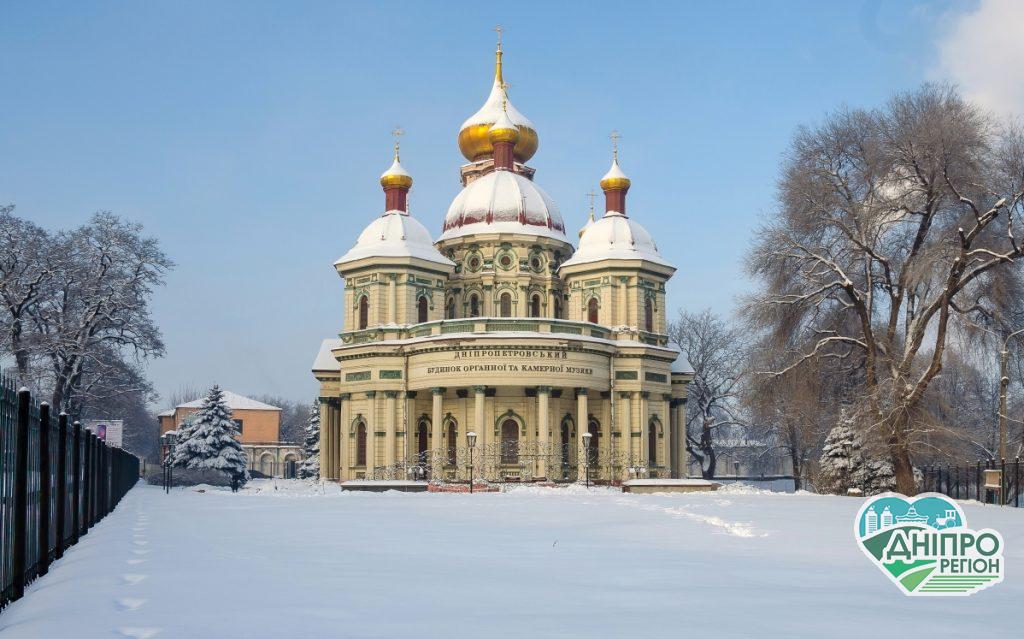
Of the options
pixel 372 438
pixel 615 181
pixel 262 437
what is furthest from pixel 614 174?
pixel 262 437

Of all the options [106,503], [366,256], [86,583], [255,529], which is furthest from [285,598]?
[366,256]

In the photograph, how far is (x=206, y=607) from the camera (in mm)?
8898

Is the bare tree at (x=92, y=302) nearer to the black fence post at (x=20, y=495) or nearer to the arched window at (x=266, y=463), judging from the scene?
the black fence post at (x=20, y=495)

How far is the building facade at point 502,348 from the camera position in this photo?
4747 centimetres

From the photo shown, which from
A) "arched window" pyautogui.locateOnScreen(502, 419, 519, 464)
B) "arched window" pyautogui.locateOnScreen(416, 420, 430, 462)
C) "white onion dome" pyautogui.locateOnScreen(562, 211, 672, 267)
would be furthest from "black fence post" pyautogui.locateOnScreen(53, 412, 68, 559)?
"white onion dome" pyautogui.locateOnScreen(562, 211, 672, 267)

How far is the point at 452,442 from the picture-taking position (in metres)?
50.4

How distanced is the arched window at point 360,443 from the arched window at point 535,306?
10.2 m

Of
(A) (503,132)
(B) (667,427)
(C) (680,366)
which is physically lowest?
(B) (667,427)

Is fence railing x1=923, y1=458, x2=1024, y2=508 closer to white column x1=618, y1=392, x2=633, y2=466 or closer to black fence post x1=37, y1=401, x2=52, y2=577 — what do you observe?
white column x1=618, y1=392, x2=633, y2=466

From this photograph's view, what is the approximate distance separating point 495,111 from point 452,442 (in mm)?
20344

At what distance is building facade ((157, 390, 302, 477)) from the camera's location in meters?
103

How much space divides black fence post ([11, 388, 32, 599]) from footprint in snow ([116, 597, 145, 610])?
188 centimetres

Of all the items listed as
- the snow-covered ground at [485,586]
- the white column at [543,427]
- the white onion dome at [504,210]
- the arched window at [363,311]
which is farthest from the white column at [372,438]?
the snow-covered ground at [485,586]

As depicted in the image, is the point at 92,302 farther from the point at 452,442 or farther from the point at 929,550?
the point at 929,550
